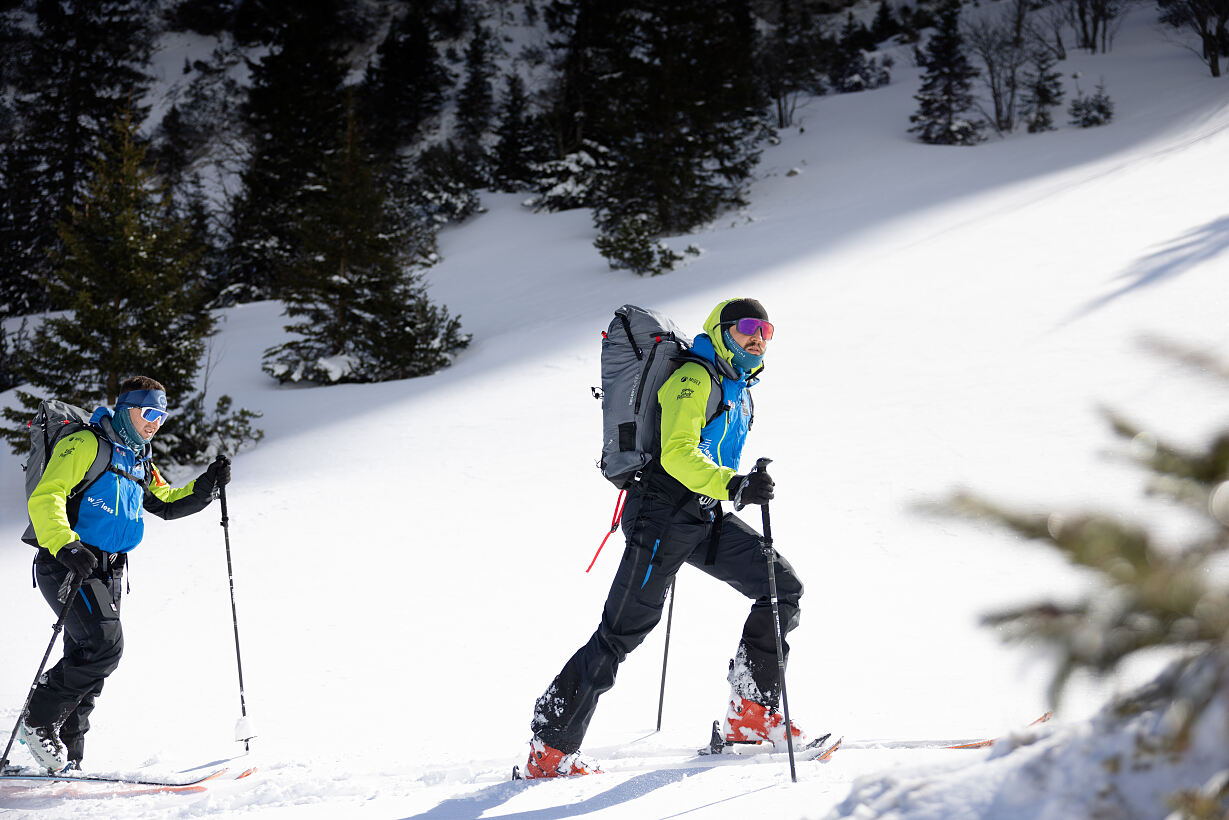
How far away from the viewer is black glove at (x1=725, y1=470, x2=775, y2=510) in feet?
9.91

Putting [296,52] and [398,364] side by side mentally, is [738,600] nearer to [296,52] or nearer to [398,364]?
[398,364]

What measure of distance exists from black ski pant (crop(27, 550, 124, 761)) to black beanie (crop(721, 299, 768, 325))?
328 centimetres

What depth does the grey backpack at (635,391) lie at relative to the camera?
131 inches

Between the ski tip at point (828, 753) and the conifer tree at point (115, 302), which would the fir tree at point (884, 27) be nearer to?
the conifer tree at point (115, 302)

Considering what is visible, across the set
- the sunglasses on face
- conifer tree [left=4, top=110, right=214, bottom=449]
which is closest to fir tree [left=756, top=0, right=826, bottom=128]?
conifer tree [left=4, top=110, right=214, bottom=449]

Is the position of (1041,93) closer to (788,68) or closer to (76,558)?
(788,68)

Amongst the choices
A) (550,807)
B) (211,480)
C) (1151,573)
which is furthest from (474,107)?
(1151,573)

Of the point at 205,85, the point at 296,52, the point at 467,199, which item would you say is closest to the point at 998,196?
the point at 467,199

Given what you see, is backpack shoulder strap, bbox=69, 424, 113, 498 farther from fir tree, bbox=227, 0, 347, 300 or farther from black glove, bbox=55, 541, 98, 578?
fir tree, bbox=227, 0, 347, 300

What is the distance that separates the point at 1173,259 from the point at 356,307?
37.6ft

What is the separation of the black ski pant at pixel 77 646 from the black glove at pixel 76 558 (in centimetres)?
33

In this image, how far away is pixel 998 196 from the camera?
15617 millimetres

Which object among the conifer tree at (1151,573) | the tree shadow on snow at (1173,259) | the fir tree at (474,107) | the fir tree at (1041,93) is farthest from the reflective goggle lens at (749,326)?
the fir tree at (474,107)

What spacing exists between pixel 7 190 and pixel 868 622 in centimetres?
2767
